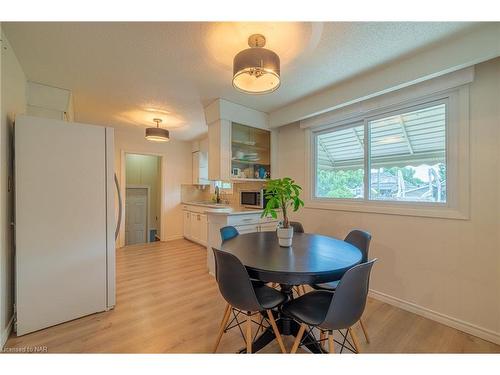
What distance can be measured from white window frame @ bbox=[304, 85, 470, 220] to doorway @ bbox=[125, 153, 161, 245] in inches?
181

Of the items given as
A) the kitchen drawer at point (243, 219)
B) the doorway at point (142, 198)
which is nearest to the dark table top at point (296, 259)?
the kitchen drawer at point (243, 219)

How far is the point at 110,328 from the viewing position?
1844 mm

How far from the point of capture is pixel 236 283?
4.36 ft

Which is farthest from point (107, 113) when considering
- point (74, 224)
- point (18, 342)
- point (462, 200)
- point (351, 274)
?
point (462, 200)

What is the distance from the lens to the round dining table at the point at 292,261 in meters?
1.25

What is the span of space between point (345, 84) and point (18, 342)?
3.75 m

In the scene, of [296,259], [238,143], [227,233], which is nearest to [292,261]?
[296,259]

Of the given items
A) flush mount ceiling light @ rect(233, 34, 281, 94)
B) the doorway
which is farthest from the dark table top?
the doorway

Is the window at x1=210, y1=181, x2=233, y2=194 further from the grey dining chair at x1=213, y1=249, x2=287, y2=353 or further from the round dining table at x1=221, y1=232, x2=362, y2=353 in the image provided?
the grey dining chair at x1=213, y1=249, x2=287, y2=353

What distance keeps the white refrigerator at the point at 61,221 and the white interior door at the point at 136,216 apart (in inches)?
143

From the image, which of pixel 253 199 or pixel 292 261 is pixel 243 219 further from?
pixel 292 261

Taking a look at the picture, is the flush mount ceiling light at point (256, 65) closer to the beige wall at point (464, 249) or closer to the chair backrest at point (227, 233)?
the chair backrest at point (227, 233)

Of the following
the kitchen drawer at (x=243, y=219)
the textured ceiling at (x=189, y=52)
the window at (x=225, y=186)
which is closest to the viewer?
the textured ceiling at (x=189, y=52)
